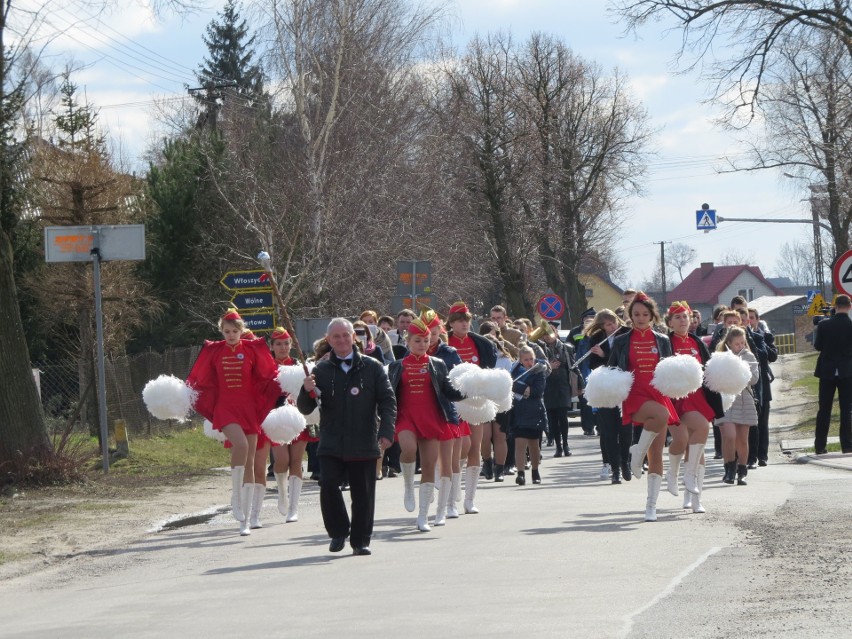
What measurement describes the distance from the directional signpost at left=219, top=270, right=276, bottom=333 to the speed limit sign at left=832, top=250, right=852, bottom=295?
28.5 ft

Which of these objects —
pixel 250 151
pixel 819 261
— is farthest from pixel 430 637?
pixel 819 261

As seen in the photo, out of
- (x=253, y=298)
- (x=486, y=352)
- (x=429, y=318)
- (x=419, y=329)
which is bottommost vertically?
(x=486, y=352)

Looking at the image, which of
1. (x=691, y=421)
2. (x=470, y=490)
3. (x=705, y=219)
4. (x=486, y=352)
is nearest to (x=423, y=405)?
(x=470, y=490)

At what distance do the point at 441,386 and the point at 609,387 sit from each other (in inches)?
67.5

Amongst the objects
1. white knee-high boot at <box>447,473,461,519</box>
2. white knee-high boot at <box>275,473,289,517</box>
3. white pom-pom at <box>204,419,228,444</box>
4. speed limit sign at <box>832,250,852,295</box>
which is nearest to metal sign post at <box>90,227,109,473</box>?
white knee-high boot at <box>275,473,289,517</box>

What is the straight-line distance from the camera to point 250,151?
38406 mm

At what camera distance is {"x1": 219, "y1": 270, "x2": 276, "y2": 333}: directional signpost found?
896 inches

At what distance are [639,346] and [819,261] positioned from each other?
6349 cm

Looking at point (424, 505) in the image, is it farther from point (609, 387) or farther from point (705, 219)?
point (705, 219)

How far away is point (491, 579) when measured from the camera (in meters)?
9.37

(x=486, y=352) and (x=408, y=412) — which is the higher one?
(x=486, y=352)

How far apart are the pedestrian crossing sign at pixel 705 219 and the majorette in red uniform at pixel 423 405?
118 feet

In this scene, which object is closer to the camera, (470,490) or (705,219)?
(470,490)

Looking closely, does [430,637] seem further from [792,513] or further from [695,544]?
[792,513]
